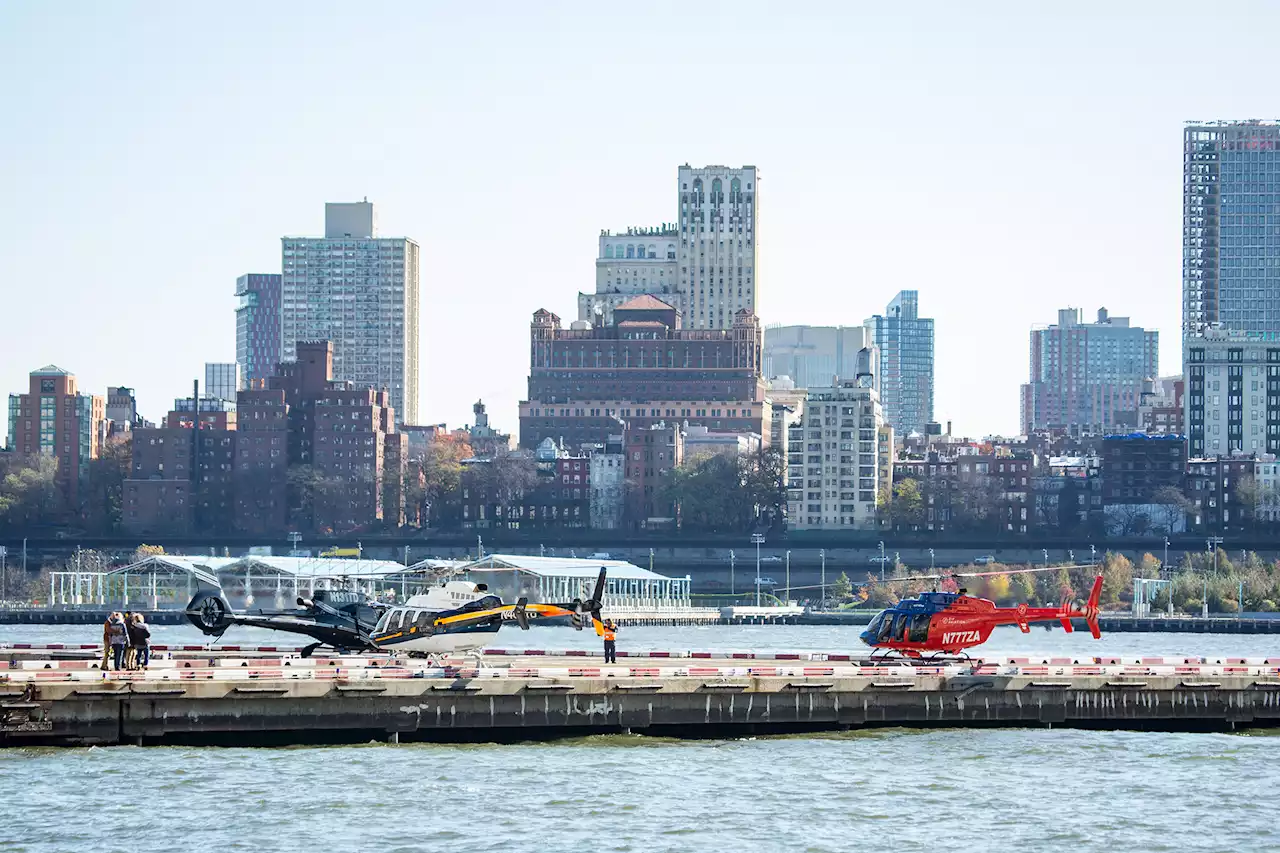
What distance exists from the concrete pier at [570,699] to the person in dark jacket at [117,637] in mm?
1000

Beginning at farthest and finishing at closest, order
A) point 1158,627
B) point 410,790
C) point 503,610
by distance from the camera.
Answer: point 1158,627, point 503,610, point 410,790

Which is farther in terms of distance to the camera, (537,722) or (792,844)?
(537,722)

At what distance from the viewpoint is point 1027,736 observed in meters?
64.4

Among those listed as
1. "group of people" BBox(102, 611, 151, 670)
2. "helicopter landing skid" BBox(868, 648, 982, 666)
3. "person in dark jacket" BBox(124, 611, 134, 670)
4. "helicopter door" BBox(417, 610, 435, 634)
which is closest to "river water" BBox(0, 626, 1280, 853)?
"person in dark jacket" BBox(124, 611, 134, 670)

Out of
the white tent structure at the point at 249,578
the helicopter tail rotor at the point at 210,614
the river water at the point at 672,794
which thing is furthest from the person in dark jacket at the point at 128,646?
the white tent structure at the point at 249,578

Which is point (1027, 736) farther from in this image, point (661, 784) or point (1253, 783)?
point (661, 784)

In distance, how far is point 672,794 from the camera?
184 feet

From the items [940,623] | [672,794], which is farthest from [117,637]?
[940,623]

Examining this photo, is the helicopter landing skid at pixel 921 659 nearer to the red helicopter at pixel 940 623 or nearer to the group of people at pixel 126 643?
the red helicopter at pixel 940 623

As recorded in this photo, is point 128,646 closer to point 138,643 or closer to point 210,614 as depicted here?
point 138,643

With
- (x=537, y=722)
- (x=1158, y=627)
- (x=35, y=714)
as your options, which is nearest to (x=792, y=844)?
(x=537, y=722)

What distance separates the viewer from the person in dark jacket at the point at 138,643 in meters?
62.1

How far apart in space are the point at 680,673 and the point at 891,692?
18.2ft

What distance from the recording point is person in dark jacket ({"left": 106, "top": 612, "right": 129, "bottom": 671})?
61750 mm
